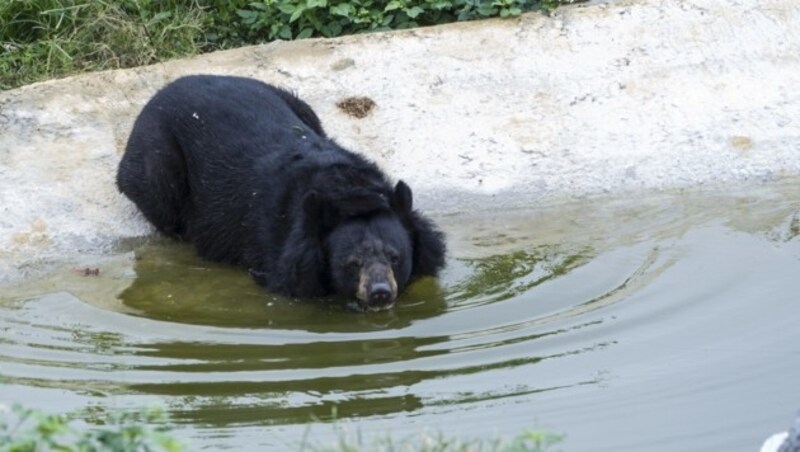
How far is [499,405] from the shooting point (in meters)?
6.05

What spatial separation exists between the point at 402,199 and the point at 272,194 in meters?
0.79

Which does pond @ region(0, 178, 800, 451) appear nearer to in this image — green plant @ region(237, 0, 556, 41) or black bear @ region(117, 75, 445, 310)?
black bear @ region(117, 75, 445, 310)

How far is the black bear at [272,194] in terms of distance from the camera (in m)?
7.82

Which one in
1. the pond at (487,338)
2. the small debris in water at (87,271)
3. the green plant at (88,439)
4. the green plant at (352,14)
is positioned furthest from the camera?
the green plant at (352,14)

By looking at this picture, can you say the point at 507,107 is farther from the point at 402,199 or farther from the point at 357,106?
the point at 402,199

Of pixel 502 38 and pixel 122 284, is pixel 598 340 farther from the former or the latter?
pixel 502 38

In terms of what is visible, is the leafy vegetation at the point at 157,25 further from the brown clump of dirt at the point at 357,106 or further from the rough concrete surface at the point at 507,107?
the brown clump of dirt at the point at 357,106

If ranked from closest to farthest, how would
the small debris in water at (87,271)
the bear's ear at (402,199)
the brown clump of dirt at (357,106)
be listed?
the bear's ear at (402,199), the small debris in water at (87,271), the brown clump of dirt at (357,106)

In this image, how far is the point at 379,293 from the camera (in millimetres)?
7551

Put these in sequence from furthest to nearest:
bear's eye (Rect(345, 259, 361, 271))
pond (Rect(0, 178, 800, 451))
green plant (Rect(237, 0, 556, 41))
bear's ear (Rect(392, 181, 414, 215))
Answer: green plant (Rect(237, 0, 556, 41)) → bear's ear (Rect(392, 181, 414, 215)) → bear's eye (Rect(345, 259, 361, 271)) → pond (Rect(0, 178, 800, 451))

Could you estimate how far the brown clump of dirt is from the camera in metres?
9.70

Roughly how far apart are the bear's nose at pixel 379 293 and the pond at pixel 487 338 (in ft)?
0.28

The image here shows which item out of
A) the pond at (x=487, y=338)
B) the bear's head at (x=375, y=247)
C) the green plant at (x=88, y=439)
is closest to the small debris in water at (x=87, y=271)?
the pond at (x=487, y=338)

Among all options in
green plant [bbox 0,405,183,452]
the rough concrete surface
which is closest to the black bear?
the rough concrete surface
